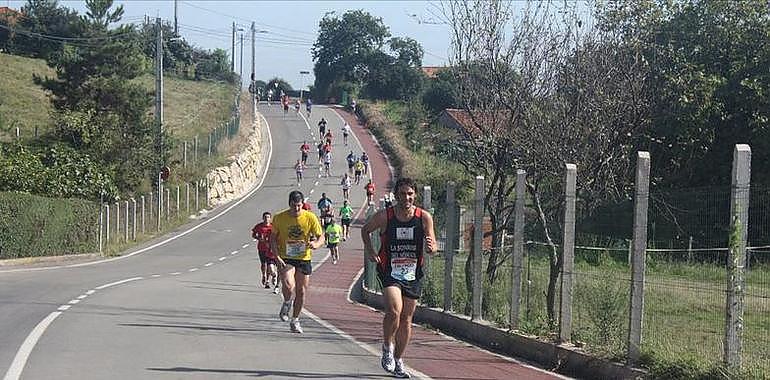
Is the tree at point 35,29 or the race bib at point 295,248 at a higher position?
the tree at point 35,29

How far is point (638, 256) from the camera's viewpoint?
10281 mm

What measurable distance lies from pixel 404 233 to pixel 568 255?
2.53 metres

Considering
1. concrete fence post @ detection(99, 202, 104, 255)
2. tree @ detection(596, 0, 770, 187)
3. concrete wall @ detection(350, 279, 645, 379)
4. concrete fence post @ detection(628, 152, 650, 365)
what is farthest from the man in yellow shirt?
concrete fence post @ detection(99, 202, 104, 255)

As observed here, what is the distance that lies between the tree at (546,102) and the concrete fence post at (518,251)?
210 cm

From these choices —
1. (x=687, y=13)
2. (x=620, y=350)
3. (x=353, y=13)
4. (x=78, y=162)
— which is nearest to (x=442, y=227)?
(x=620, y=350)

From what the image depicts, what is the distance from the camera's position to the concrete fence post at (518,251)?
13.4 m

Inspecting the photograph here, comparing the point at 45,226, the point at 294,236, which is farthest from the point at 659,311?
the point at 45,226

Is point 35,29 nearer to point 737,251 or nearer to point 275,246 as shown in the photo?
point 275,246

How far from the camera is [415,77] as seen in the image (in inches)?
3949

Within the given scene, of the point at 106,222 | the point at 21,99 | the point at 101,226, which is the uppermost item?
the point at 21,99

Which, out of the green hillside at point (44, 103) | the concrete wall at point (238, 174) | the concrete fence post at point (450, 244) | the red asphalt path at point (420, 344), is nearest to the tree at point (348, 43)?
the green hillside at point (44, 103)

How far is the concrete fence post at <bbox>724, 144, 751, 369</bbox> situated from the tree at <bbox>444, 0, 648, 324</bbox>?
6.63 m

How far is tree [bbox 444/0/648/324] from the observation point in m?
16.1

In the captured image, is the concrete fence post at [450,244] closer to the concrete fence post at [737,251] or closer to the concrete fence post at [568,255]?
the concrete fence post at [568,255]
